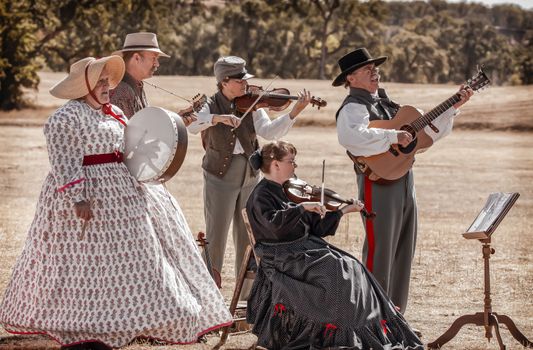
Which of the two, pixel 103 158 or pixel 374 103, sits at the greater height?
pixel 374 103

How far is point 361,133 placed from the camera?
25.3ft

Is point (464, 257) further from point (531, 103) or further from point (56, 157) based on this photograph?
point (531, 103)

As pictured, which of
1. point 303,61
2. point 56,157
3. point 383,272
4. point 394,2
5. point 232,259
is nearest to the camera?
point 56,157

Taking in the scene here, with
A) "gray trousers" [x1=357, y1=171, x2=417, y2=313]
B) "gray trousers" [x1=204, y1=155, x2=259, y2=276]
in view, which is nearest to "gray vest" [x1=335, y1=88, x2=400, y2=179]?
"gray trousers" [x1=357, y1=171, x2=417, y2=313]

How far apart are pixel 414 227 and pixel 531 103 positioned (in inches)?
1459

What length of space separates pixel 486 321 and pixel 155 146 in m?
2.47

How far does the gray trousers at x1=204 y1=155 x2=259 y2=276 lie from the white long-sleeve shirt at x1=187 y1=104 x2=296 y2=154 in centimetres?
17

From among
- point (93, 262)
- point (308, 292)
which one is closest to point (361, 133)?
point (308, 292)

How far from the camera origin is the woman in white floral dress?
6672 mm

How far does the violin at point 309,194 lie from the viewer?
6.76 meters

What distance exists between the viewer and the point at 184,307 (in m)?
6.84

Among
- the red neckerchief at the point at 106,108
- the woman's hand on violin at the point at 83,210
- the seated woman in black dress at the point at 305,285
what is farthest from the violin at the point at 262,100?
the woman's hand on violin at the point at 83,210

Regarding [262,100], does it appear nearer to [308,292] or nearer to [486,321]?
[308,292]

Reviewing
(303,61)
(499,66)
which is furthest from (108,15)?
(499,66)
